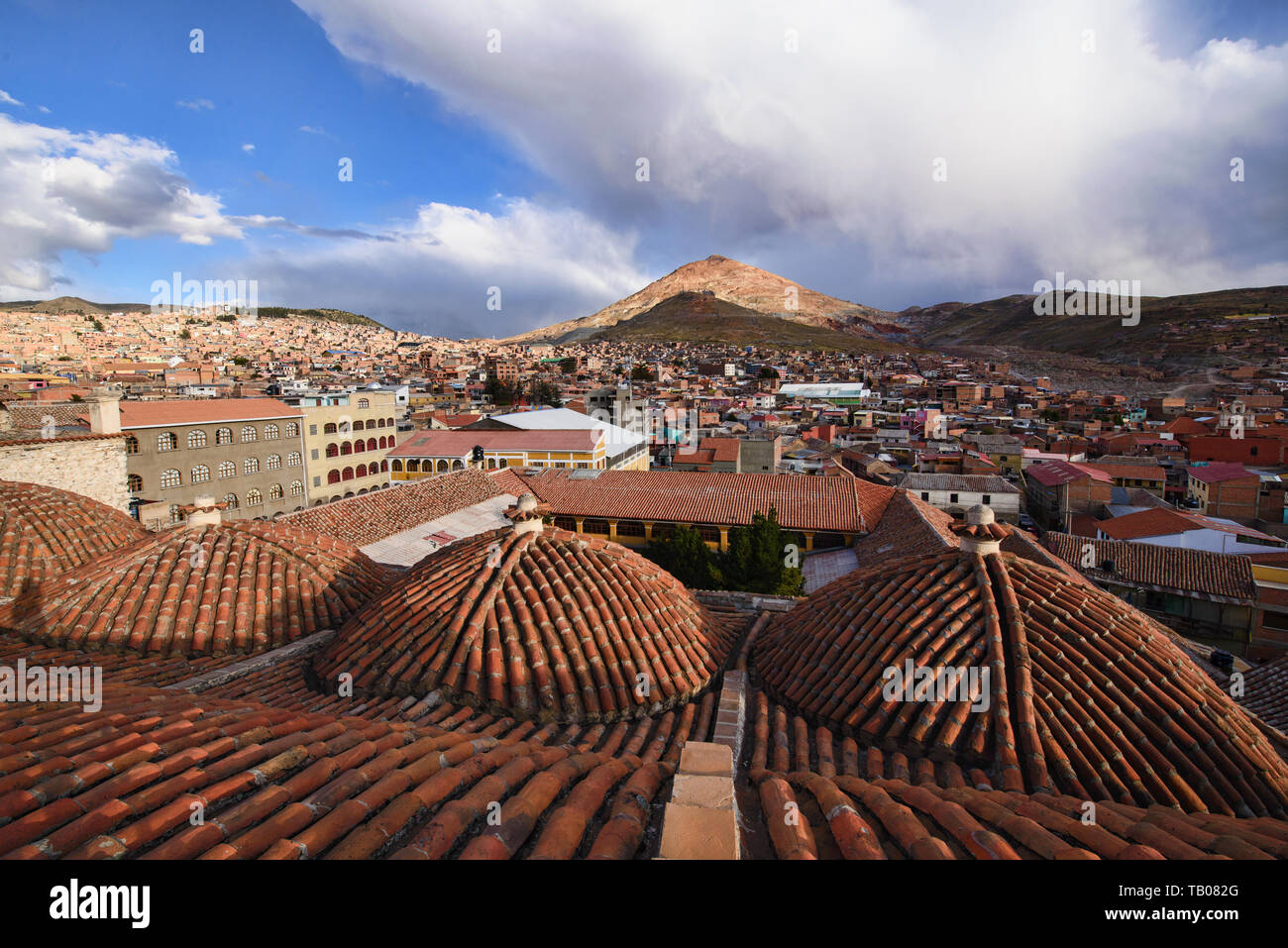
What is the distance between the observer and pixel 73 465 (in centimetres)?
1419

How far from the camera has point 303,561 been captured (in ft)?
28.2

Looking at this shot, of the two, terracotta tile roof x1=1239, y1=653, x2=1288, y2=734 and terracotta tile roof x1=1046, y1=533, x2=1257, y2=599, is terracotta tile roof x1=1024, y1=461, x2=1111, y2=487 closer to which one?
terracotta tile roof x1=1046, y1=533, x2=1257, y2=599

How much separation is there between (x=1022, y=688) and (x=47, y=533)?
40.6 ft

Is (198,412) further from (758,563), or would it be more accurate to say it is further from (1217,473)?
(1217,473)

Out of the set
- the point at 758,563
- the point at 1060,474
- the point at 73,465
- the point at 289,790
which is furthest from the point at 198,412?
the point at 1060,474

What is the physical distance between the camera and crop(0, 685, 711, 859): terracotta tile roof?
2.70 metres

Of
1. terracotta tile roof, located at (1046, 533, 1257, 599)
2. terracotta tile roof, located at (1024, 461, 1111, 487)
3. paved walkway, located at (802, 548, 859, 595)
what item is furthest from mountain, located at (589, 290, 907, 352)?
paved walkway, located at (802, 548, 859, 595)

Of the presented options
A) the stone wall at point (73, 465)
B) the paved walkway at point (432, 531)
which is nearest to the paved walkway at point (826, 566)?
the paved walkway at point (432, 531)

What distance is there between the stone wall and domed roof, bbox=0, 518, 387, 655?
7.53 meters

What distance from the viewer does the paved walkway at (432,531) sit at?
1484 centimetres

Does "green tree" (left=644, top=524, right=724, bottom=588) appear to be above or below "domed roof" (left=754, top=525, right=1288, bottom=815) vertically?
below

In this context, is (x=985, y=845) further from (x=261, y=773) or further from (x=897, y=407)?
(x=897, y=407)

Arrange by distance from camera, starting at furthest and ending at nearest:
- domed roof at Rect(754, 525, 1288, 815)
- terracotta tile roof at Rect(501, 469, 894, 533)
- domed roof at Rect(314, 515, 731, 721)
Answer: terracotta tile roof at Rect(501, 469, 894, 533) → domed roof at Rect(314, 515, 731, 721) → domed roof at Rect(754, 525, 1288, 815)
